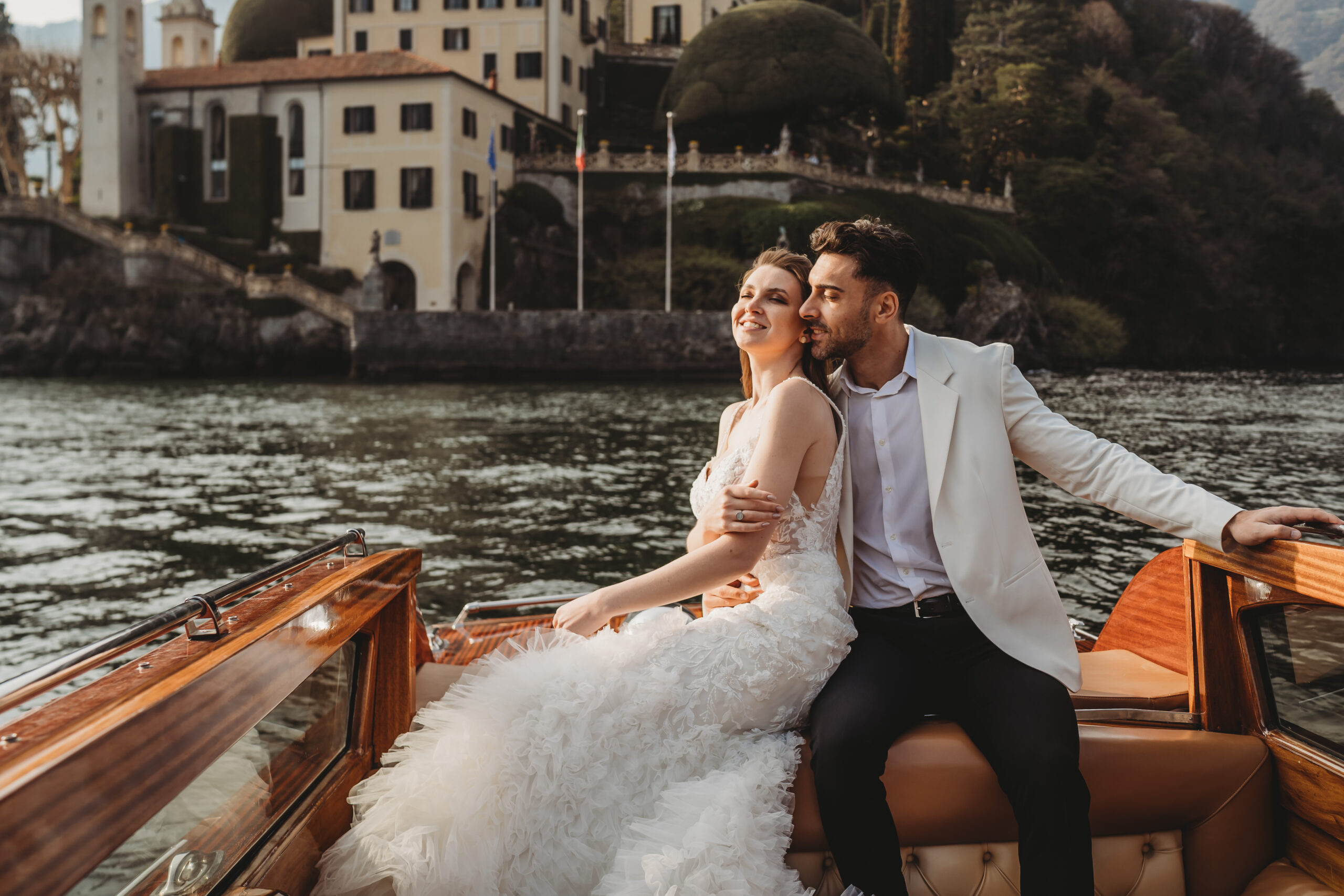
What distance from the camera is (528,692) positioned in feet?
7.61

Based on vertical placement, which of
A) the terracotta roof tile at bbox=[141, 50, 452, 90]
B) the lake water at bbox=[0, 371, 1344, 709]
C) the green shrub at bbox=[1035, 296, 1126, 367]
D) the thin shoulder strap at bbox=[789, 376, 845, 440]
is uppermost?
the terracotta roof tile at bbox=[141, 50, 452, 90]

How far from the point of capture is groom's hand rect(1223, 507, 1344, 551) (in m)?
2.35

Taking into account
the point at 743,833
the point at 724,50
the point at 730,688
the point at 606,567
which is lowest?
the point at 606,567

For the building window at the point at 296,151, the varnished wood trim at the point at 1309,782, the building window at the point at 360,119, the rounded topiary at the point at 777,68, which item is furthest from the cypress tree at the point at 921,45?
the varnished wood trim at the point at 1309,782

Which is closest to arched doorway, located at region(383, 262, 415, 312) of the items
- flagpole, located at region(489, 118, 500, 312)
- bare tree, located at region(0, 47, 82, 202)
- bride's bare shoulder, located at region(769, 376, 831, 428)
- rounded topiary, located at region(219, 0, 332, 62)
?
flagpole, located at region(489, 118, 500, 312)

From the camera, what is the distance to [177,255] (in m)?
38.6

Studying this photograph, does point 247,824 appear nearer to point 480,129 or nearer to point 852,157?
point 480,129

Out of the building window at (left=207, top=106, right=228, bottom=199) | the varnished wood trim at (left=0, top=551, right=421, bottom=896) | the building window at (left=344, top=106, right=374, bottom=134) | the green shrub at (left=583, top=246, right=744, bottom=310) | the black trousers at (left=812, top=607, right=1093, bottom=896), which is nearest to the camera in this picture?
the varnished wood trim at (left=0, top=551, right=421, bottom=896)

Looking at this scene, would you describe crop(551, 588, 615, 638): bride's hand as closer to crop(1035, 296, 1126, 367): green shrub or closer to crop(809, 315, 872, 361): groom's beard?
crop(809, 315, 872, 361): groom's beard

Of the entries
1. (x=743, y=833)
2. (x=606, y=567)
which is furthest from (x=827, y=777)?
(x=606, y=567)

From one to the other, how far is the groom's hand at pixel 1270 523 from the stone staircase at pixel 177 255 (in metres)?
34.6

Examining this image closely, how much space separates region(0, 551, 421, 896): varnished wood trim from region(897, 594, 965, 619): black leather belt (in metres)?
1.54

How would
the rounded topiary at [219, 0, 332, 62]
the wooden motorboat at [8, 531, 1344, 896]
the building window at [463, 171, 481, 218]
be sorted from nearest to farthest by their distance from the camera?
1. the wooden motorboat at [8, 531, 1344, 896]
2. the building window at [463, 171, 481, 218]
3. the rounded topiary at [219, 0, 332, 62]

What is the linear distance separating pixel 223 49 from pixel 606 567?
5636 cm
